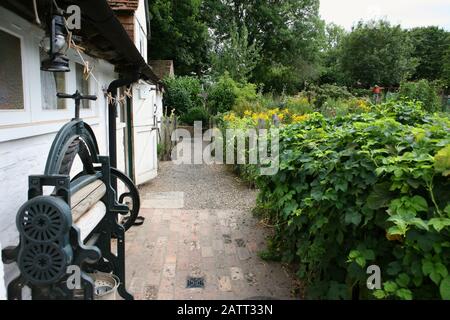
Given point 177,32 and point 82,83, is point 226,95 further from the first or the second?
point 82,83

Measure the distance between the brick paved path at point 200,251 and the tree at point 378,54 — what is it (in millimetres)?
26572

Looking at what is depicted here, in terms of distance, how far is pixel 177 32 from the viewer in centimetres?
2503

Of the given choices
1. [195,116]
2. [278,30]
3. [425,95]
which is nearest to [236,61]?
[195,116]

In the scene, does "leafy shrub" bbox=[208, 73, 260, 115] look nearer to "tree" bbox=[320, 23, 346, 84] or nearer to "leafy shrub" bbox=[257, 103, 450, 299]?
"leafy shrub" bbox=[257, 103, 450, 299]

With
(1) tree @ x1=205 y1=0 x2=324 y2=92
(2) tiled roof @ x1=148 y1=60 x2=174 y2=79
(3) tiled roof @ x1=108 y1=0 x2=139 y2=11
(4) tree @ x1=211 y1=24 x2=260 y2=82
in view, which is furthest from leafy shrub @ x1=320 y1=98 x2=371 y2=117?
(1) tree @ x1=205 y1=0 x2=324 y2=92

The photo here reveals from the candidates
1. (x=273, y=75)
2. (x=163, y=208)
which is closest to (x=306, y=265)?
(x=163, y=208)

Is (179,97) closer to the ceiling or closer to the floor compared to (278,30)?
closer to the floor

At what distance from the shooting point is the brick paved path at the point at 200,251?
3696 millimetres

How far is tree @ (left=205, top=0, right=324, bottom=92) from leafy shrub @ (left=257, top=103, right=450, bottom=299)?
2722cm

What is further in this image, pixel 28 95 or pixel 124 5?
pixel 124 5

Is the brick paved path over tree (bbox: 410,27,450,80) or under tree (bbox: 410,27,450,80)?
under

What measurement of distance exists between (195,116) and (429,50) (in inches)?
1236

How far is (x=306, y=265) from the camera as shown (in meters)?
3.48

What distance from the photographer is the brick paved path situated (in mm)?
3696
